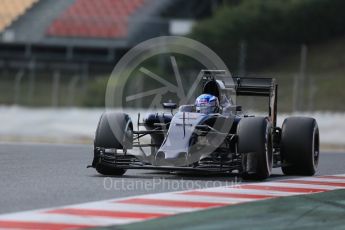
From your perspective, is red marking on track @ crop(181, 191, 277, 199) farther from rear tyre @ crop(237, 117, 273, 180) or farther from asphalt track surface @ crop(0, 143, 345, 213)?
rear tyre @ crop(237, 117, 273, 180)

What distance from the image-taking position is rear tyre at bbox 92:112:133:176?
34.0 ft

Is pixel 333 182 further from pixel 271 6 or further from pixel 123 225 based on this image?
pixel 271 6

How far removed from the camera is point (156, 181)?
32.5 feet

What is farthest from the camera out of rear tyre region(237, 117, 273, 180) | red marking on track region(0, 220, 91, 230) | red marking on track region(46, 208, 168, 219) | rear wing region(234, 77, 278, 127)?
rear wing region(234, 77, 278, 127)

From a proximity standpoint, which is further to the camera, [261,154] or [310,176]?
[310,176]

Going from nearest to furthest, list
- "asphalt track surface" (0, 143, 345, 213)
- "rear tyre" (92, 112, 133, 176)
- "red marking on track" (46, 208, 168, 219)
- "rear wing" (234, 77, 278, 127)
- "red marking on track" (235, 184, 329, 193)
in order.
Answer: "red marking on track" (46, 208, 168, 219) → "asphalt track surface" (0, 143, 345, 213) → "red marking on track" (235, 184, 329, 193) → "rear tyre" (92, 112, 133, 176) → "rear wing" (234, 77, 278, 127)

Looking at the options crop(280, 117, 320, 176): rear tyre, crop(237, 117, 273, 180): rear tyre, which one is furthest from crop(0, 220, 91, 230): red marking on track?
crop(280, 117, 320, 176): rear tyre

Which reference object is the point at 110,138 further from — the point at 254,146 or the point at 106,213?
the point at 106,213

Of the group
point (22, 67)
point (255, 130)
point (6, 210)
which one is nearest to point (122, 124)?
point (255, 130)

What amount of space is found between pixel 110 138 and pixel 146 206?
2.94 metres

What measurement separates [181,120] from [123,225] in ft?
12.9

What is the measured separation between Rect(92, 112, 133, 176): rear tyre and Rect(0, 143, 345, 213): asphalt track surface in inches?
5.9

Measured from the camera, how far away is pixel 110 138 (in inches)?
409

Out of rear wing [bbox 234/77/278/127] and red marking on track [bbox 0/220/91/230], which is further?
rear wing [bbox 234/77/278/127]
